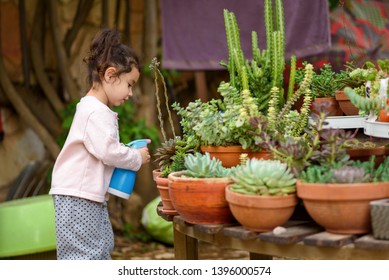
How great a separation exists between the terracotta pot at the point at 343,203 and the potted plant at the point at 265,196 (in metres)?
0.06

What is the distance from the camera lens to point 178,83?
7191 mm

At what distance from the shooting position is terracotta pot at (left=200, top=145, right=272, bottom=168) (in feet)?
8.20

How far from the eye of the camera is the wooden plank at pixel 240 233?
84.2 inches

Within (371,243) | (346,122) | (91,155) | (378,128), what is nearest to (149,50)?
(91,155)

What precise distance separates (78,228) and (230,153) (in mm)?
898

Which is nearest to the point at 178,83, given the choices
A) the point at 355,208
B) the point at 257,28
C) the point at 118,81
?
the point at 257,28

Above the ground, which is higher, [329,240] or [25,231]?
[329,240]

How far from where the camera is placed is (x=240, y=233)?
2148mm

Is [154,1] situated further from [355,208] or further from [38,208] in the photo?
[355,208]

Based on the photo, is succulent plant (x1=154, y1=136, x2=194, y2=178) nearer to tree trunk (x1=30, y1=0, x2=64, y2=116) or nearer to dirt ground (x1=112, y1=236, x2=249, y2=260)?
dirt ground (x1=112, y1=236, x2=249, y2=260)

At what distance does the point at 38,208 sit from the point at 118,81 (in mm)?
2139

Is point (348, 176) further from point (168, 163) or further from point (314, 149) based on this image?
point (168, 163)

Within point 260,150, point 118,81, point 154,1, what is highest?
point 154,1

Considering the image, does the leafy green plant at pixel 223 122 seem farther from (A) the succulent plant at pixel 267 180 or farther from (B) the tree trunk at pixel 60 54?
(B) the tree trunk at pixel 60 54
